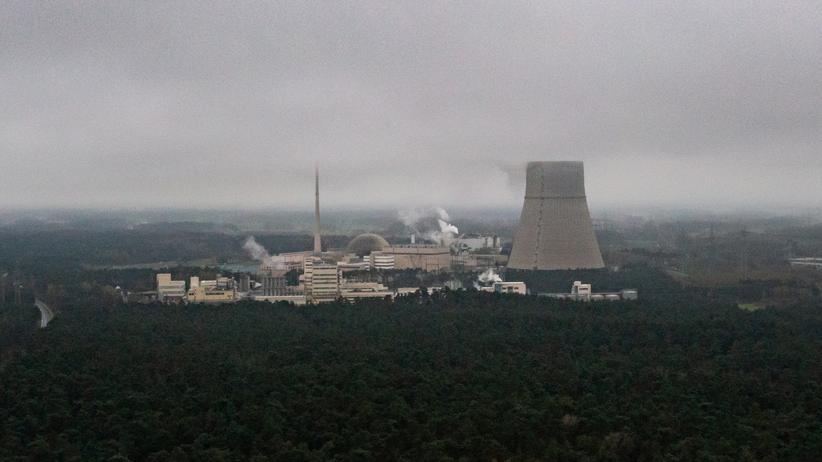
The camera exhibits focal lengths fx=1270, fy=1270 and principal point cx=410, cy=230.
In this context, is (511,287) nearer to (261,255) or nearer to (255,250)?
(261,255)

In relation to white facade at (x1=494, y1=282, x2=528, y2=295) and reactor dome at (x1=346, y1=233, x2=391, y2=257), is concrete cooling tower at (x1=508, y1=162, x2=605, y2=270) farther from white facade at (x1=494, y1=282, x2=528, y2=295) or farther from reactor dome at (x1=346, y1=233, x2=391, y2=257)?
reactor dome at (x1=346, y1=233, x2=391, y2=257)

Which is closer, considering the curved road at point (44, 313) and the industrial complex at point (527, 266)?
the curved road at point (44, 313)

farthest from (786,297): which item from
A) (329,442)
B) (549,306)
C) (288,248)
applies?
(288,248)

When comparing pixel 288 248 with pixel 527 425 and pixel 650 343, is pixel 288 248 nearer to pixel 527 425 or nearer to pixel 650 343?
pixel 650 343

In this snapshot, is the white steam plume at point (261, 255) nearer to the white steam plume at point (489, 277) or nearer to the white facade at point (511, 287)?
the white steam plume at point (489, 277)

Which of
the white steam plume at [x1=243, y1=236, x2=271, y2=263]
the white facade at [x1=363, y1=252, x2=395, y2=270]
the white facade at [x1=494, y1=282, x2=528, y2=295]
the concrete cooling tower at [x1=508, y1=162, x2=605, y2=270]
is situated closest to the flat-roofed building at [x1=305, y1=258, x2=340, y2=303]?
the white facade at [x1=494, y1=282, x2=528, y2=295]

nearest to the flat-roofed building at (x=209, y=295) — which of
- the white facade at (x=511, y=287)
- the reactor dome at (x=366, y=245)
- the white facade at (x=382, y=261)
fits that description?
the white facade at (x=511, y=287)
